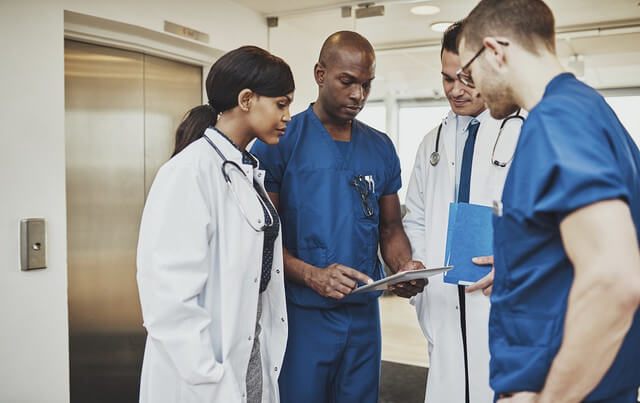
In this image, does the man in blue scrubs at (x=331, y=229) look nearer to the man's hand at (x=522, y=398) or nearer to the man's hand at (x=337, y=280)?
the man's hand at (x=337, y=280)

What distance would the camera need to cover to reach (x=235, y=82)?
5.19 ft

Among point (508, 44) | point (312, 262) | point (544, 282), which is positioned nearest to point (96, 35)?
point (312, 262)

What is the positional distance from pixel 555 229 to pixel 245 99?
984 mm

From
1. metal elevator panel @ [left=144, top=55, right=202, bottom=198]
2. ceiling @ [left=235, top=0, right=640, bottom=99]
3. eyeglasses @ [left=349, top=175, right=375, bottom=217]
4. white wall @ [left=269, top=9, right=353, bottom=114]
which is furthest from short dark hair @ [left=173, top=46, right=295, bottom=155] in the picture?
white wall @ [left=269, top=9, right=353, bottom=114]

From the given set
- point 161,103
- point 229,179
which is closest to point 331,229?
point 229,179

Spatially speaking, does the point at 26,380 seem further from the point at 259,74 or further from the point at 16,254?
the point at 259,74

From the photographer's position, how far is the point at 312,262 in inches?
74.5

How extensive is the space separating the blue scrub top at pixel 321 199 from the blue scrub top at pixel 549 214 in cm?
89

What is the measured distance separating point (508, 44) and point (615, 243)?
44 centimetres

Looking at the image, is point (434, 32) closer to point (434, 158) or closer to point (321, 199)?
point (434, 158)

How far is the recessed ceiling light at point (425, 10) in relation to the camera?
3.47 metres

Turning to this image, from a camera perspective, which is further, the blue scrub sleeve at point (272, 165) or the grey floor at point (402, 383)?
the grey floor at point (402, 383)

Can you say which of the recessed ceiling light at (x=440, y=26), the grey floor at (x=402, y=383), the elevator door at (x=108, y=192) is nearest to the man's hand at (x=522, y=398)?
the elevator door at (x=108, y=192)

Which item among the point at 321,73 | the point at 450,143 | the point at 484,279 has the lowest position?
the point at 484,279
